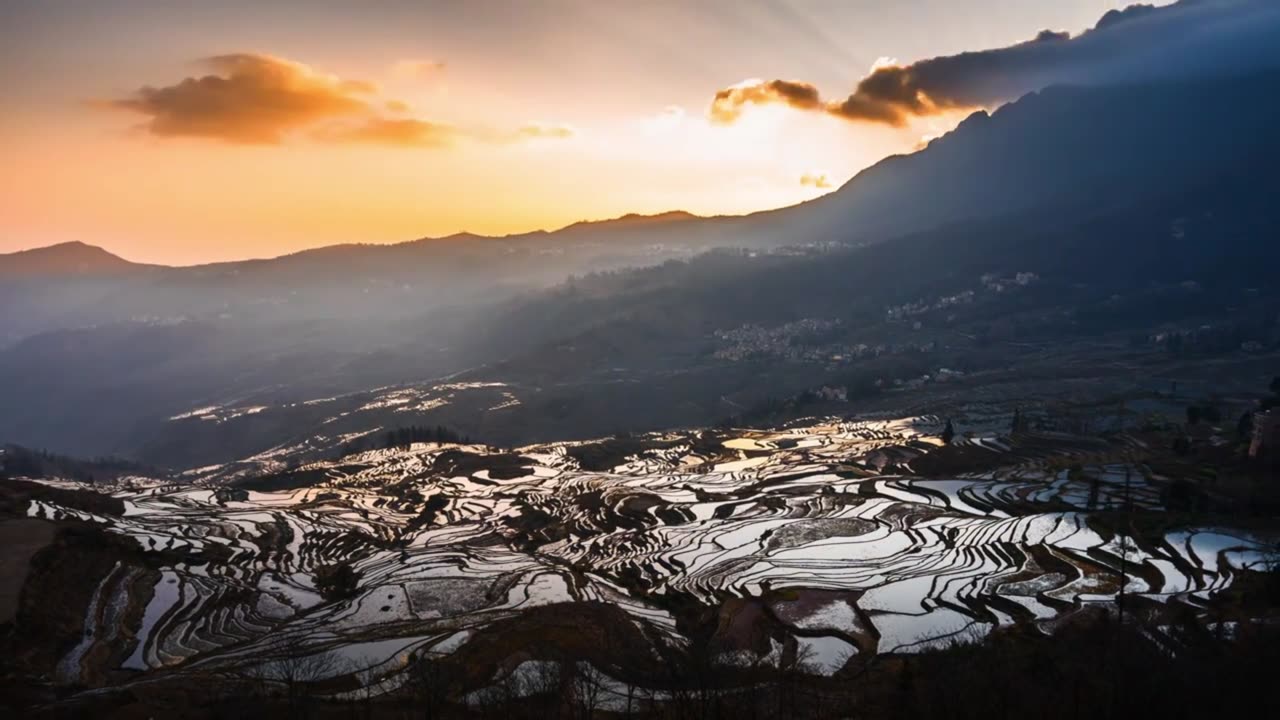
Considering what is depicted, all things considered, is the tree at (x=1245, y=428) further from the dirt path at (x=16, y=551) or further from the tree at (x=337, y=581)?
the dirt path at (x=16, y=551)

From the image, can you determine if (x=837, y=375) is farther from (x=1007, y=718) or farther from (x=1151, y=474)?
(x=1007, y=718)

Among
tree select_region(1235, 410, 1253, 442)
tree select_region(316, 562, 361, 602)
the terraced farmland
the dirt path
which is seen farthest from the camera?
tree select_region(1235, 410, 1253, 442)

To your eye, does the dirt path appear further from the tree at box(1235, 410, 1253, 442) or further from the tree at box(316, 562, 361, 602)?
the tree at box(1235, 410, 1253, 442)

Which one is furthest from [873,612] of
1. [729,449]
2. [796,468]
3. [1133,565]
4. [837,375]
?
[837,375]

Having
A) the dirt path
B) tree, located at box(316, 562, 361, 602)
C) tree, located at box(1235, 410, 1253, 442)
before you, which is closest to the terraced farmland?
tree, located at box(316, 562, 361, 602)

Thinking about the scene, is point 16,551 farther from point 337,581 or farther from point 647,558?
point 647,558

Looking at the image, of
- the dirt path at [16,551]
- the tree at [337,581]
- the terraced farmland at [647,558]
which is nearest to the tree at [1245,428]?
the terraced farmland at [647,558]
